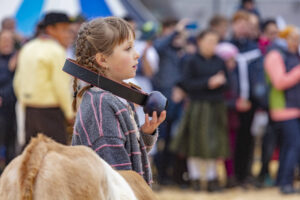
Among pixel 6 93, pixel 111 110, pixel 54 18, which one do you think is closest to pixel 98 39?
pixel 111 110

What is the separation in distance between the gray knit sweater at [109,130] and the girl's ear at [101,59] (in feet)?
0.38

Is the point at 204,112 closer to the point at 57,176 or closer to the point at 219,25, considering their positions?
the point at 219,25

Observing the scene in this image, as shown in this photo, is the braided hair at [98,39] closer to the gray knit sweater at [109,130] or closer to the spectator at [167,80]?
the gray knit sweater at [109,130]

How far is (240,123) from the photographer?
6586 mm

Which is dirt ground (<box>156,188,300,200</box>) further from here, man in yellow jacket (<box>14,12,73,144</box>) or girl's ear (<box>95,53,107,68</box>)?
girl's ear (<box>95,53,107,68</box>)

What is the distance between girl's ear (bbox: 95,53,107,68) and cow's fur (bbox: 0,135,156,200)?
0.73 meters

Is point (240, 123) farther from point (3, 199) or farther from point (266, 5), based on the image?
point (3, 199)

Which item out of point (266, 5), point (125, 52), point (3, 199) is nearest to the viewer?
point (3, 199)

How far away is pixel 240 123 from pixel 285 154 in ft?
2.17

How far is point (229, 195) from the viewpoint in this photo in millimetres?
6246

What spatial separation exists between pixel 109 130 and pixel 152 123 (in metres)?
0.21

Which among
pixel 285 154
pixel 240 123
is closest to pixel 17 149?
pixel 240 123

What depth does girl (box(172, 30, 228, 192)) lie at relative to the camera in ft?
20.4

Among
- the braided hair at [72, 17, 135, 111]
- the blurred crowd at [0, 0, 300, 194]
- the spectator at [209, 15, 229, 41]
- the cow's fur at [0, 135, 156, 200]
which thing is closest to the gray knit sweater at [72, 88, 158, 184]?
the braided hair at [72, 17, 135, 111]
